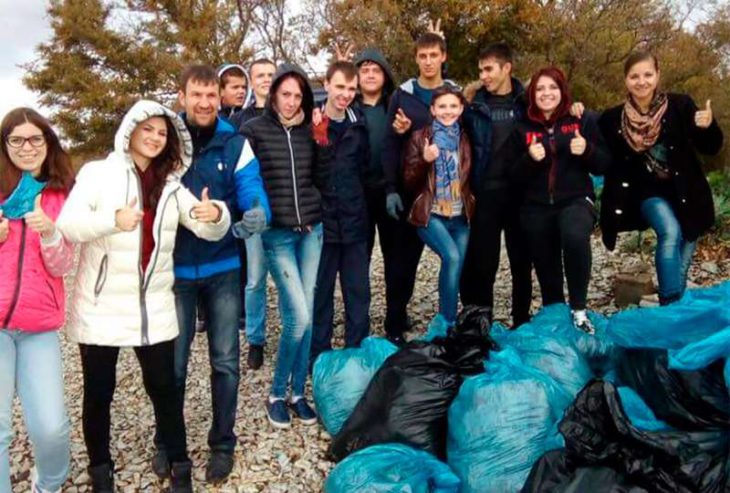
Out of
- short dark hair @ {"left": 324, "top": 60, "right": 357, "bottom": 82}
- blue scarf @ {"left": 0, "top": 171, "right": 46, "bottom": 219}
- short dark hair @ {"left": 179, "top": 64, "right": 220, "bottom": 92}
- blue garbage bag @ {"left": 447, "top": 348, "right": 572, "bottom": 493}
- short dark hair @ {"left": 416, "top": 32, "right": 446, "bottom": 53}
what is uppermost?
short dark hair @ {"left": 416, "top": 32, "right": 446, "bottom": 53}

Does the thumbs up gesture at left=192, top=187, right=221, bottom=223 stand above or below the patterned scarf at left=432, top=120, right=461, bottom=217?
below

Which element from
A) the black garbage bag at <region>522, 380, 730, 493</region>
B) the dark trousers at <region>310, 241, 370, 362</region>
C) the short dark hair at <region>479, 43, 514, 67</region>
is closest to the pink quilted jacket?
the dark trousers at <region>310, 241, 370, 362</region>

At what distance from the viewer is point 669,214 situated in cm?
368

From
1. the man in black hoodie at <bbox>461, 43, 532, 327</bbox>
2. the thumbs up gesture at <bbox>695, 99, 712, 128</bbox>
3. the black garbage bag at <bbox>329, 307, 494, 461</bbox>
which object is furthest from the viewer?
the man in black hoodie at <bbox>461, 43, 532, 327</bbox>

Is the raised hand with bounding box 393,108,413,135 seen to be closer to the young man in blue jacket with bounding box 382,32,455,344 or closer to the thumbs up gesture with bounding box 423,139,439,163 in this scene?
the young man in blue jacket with bounding box 382,32,455,344

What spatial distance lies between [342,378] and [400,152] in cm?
145

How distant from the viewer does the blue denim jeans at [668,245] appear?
3.67m

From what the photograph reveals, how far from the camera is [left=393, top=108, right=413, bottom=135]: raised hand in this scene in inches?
154

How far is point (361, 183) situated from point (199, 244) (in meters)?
1.26

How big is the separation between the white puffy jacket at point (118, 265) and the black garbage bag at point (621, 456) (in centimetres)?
165

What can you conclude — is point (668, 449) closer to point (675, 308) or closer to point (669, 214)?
point (675, 308)

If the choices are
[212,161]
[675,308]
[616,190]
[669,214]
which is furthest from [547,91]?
[212,161]

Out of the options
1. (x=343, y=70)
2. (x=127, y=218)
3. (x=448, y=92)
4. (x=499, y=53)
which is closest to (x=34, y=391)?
(x=127, y=218)

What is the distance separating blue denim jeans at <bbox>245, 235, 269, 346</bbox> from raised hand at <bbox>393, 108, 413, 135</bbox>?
1196 mm
